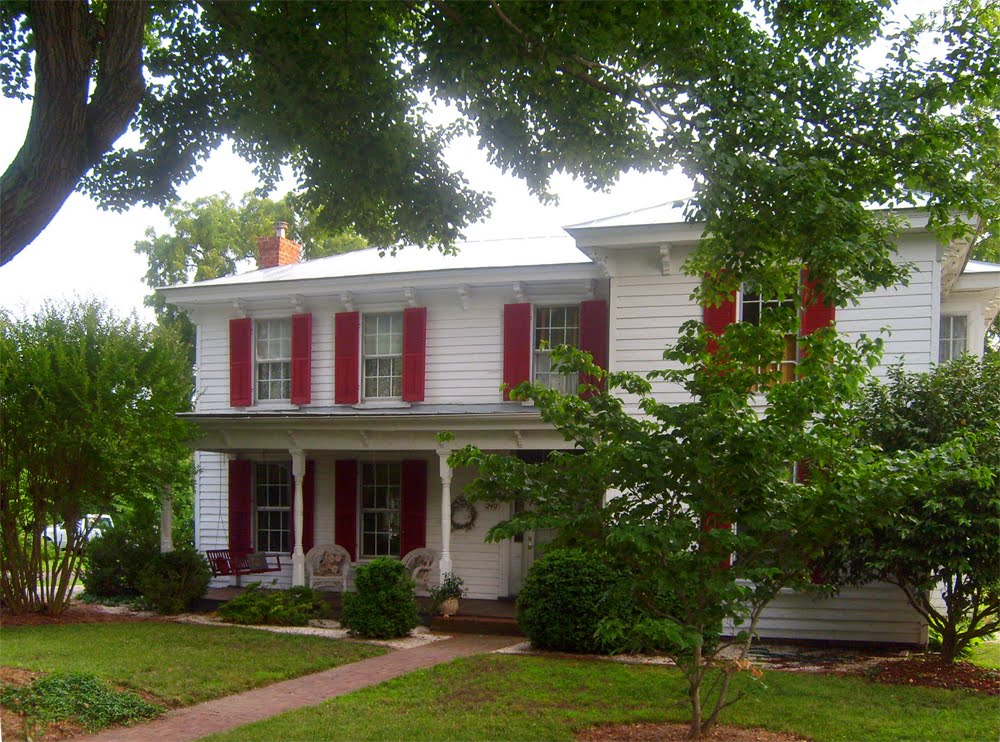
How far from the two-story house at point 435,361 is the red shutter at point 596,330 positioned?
34mm

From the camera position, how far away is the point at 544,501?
7.57 meters

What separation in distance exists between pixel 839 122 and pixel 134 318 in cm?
1086

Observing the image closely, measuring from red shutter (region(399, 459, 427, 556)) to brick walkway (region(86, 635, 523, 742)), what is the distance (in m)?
4.02

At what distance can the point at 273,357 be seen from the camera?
59.6 ft

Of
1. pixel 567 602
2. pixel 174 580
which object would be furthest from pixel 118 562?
pixel 567 602

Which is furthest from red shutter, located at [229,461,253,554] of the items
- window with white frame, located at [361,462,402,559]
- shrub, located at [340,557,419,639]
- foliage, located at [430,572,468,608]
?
shrub, located at [340,557,419,639]

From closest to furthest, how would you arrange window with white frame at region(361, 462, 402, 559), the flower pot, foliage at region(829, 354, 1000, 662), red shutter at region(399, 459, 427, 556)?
1. foliage at region(829, 354, 1000, 662)
2. the flower pot
3. red shutter at region(399, 459, 427, 556)
4. window with white frame at region(361, 462, 402, 559)

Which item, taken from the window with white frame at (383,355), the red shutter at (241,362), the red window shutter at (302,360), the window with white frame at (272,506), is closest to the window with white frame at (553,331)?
the window with white frame at (383,355)

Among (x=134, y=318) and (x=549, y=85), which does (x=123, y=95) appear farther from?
(x=134, y=318)

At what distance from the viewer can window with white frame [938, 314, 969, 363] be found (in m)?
15.6

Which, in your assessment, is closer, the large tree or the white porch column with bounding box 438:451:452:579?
the large tree

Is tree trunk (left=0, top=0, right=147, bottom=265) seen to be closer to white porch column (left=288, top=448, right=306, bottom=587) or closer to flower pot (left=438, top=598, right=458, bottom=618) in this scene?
flower pot (left=438, top=598, right=458, bottom=618)

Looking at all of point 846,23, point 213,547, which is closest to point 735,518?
point 846,23

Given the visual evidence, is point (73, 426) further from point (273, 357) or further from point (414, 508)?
point (414, 508)
